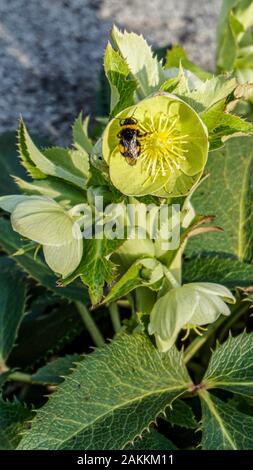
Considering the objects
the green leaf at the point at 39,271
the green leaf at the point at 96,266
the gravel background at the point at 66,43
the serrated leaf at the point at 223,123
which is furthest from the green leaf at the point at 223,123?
the gravel background at the point at 66,43

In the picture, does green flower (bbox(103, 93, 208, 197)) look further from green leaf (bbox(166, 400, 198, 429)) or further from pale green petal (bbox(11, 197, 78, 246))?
green leaf (bbox(166, 400, 198, 429))

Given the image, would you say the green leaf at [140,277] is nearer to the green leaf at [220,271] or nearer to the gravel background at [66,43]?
the green leaf at [220,271]

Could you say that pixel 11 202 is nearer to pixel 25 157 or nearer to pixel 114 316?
pixel 25 157

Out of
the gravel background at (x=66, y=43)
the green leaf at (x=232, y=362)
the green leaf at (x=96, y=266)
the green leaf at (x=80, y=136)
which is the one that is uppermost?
the gravel background at (x=66, y=43)

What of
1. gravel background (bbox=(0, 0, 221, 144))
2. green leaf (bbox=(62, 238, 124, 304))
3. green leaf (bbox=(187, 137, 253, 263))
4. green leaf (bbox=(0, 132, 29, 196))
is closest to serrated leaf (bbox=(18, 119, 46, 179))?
green leaf (bbox=(62, 238, 124, 304))

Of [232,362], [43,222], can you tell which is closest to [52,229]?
[43,222]

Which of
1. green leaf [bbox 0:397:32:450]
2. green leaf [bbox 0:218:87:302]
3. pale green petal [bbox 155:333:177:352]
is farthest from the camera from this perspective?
green leaf [bbox 0:218:87:302]

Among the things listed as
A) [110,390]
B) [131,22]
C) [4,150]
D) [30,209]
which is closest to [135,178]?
[30,209]
